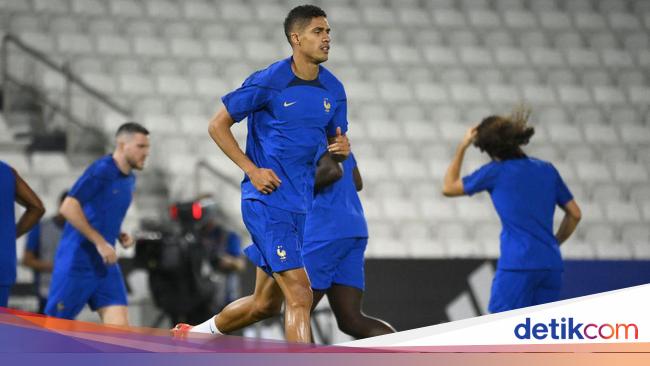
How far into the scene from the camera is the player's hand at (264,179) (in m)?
4.99

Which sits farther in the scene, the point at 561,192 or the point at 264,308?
the point at 561,192

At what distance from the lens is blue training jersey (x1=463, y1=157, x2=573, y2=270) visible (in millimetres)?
6645

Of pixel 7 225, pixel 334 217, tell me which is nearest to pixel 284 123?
pixel 334 217

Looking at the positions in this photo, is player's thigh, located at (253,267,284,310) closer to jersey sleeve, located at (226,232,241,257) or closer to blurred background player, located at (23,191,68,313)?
blurred background player, located at (23,191,68,313)

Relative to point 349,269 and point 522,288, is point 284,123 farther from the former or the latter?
point 522,288

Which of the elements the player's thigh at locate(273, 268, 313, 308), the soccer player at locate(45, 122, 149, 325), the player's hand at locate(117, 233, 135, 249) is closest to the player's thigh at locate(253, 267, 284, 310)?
the player's thigh at locate(273, 268, 313, 308)

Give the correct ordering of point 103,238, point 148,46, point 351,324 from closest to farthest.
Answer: point 351,324 < point 103,238 < point 148,46

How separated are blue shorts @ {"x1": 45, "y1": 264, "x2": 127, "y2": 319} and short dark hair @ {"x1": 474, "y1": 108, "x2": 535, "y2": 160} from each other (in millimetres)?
2487

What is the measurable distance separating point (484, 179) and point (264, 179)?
2146 millimetres

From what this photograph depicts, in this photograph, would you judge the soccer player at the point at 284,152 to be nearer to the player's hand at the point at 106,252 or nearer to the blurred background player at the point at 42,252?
the player's hand at the point at 106,252

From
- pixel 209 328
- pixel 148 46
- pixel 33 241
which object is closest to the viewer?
pixel 209 328

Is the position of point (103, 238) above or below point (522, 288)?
above

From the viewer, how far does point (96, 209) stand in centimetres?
730

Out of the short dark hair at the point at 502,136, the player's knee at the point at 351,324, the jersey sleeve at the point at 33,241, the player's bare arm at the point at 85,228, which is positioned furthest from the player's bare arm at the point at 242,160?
the jersey sleeve at the point at 33,241
